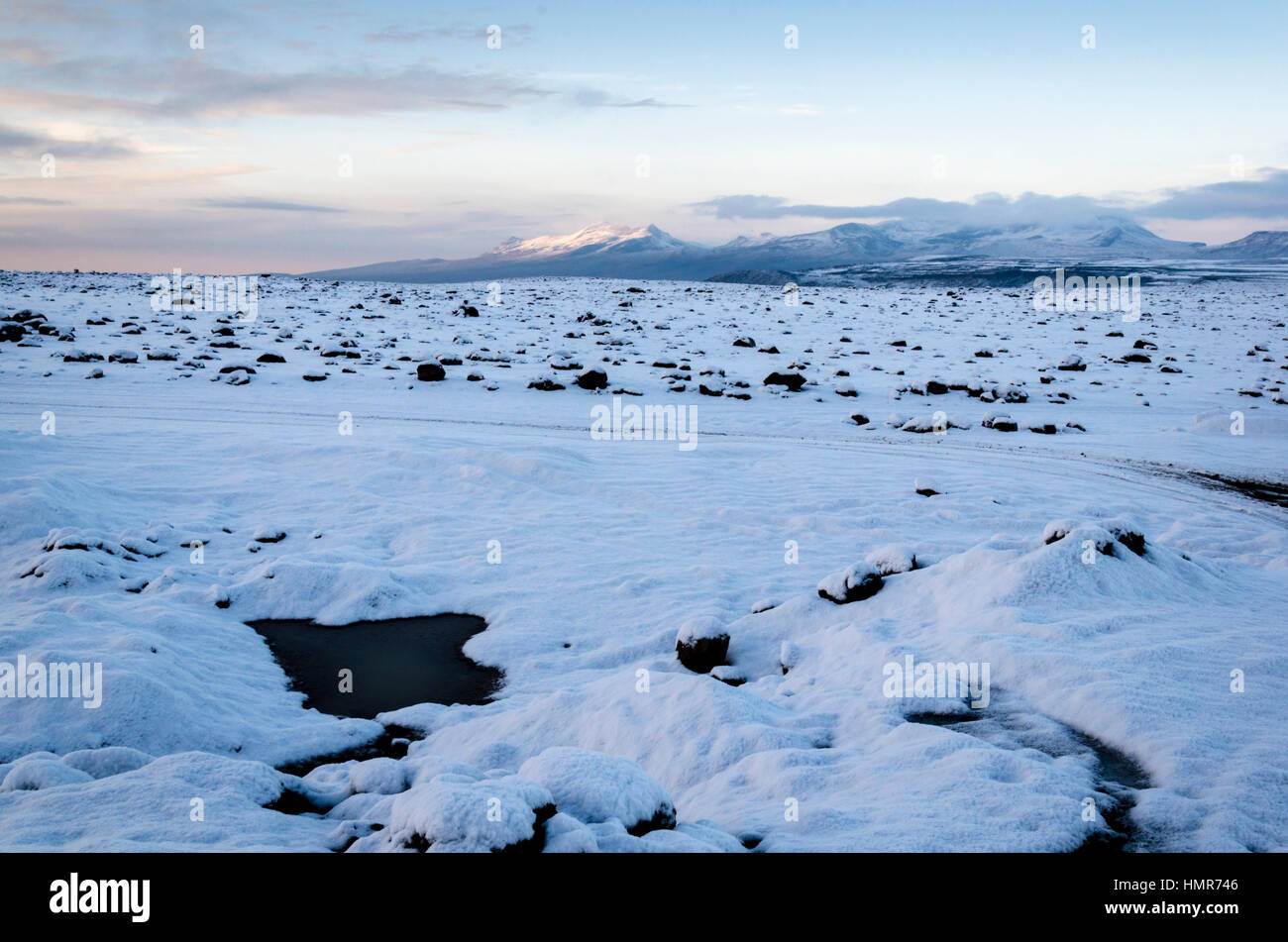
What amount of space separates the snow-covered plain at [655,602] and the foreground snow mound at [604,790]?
2 centimetres

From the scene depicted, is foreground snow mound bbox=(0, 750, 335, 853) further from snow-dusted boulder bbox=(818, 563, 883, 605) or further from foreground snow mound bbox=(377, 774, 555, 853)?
snow-dusted boulder bbox=(818, 563, 883, 605)

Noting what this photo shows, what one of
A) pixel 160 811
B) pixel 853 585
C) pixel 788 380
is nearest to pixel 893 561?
pixel 853 585

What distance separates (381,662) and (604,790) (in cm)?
482

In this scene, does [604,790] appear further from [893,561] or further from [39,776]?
[893,561]

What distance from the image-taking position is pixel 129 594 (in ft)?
31.0

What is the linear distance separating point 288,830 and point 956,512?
1089 cm

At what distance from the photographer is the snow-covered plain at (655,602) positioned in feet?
16.0

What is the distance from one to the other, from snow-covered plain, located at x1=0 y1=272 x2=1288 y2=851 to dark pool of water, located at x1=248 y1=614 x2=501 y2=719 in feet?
0.79

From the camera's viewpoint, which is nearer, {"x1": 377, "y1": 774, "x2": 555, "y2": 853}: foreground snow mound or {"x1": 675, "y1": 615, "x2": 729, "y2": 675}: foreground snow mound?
{"x1": 377, "y1": 774, "x2": 555, "y2": 853}: foreground snow mound

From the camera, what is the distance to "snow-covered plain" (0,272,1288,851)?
16.0 feet

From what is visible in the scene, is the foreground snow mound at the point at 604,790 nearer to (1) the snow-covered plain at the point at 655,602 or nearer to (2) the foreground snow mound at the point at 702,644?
(1) the snow-covered plain at the point at 655,602

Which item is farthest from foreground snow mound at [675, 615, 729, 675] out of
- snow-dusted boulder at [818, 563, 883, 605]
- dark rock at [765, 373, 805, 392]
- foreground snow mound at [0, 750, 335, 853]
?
dark rock at [765, 373, 805, 392]
